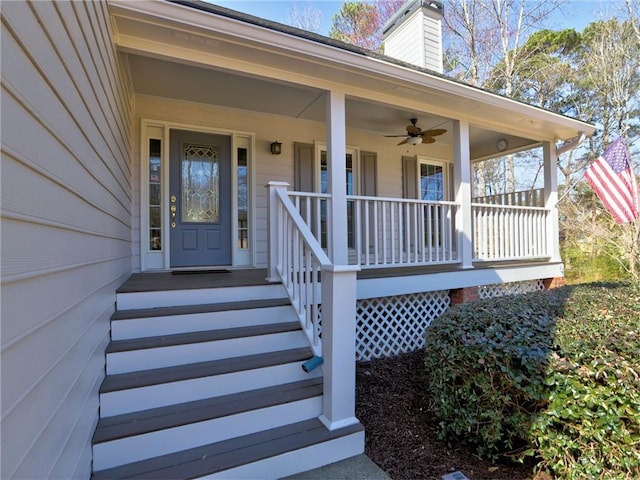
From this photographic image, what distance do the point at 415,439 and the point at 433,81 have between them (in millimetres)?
3950

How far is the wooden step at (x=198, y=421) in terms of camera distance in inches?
75.9

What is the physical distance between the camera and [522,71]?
526 inches

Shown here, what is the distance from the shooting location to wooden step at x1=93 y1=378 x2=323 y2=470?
1.93 m

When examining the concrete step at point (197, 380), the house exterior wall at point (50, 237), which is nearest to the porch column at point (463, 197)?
the concrete step at point (197, 380)

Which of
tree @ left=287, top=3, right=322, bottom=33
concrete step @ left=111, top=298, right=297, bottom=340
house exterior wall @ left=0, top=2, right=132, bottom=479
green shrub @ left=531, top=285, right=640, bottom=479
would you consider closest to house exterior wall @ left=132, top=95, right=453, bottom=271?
concrete step @ left=111, top=298, right=297, bottom=340

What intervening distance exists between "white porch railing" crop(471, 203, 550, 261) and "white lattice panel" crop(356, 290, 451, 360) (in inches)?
57.3

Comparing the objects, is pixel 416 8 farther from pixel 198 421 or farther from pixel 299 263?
pixel 198 421

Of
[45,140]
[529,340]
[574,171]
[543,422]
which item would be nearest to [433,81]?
[529,340]

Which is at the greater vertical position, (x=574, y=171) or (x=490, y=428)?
(x=574, y=171)

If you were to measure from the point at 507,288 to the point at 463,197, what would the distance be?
213cm

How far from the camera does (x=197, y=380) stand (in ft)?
7.66

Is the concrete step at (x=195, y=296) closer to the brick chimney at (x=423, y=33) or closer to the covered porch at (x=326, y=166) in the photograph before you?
the covered porch at (x=326, y=166)

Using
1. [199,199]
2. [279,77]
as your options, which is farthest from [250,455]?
[199,199]

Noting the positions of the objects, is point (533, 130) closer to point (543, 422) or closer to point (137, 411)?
point (543, 422)
